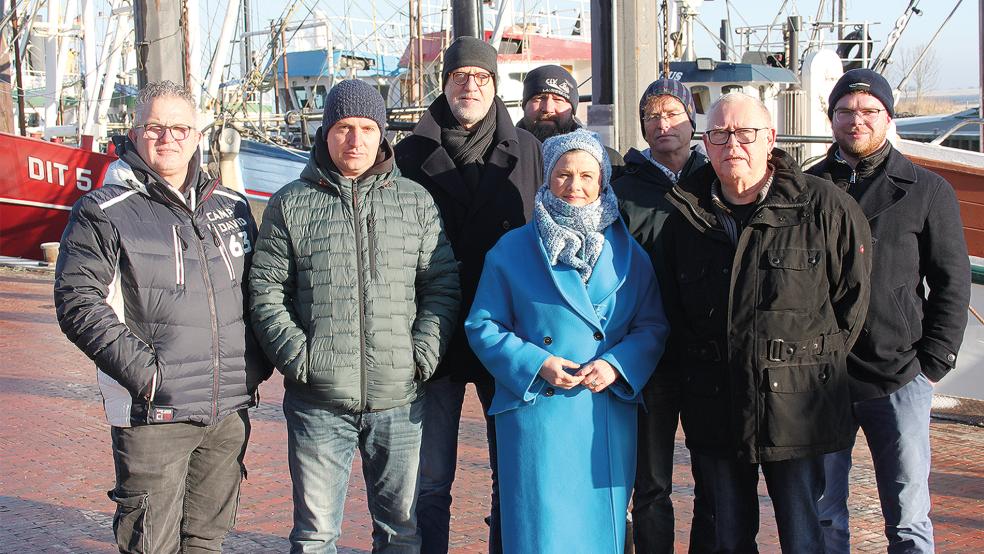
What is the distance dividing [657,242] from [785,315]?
2.11 feet

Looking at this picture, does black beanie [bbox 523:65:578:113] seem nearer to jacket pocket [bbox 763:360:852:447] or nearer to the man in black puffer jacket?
the man in black puffer jacket

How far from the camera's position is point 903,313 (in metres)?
3.63

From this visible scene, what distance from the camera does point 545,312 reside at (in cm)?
363

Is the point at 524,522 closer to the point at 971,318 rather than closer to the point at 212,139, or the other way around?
the point at 971,318

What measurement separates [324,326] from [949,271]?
2.24 metres

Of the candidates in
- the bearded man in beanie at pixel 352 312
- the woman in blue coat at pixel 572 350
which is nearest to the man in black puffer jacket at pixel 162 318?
the bearded man in beanie at pixel 352 312

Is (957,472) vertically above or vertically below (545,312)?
below

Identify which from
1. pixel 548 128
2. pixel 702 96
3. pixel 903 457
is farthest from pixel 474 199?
pixel 702 96

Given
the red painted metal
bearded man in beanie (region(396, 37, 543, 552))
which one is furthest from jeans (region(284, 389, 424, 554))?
the red painted metal

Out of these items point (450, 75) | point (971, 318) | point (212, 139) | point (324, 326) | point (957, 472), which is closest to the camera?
point (324, 326)

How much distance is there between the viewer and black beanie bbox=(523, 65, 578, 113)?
4.41 metres

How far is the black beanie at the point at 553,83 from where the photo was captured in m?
4.41

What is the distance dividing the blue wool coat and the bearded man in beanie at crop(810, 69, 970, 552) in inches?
30.7

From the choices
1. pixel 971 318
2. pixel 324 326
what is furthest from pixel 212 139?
pixel 324 326
